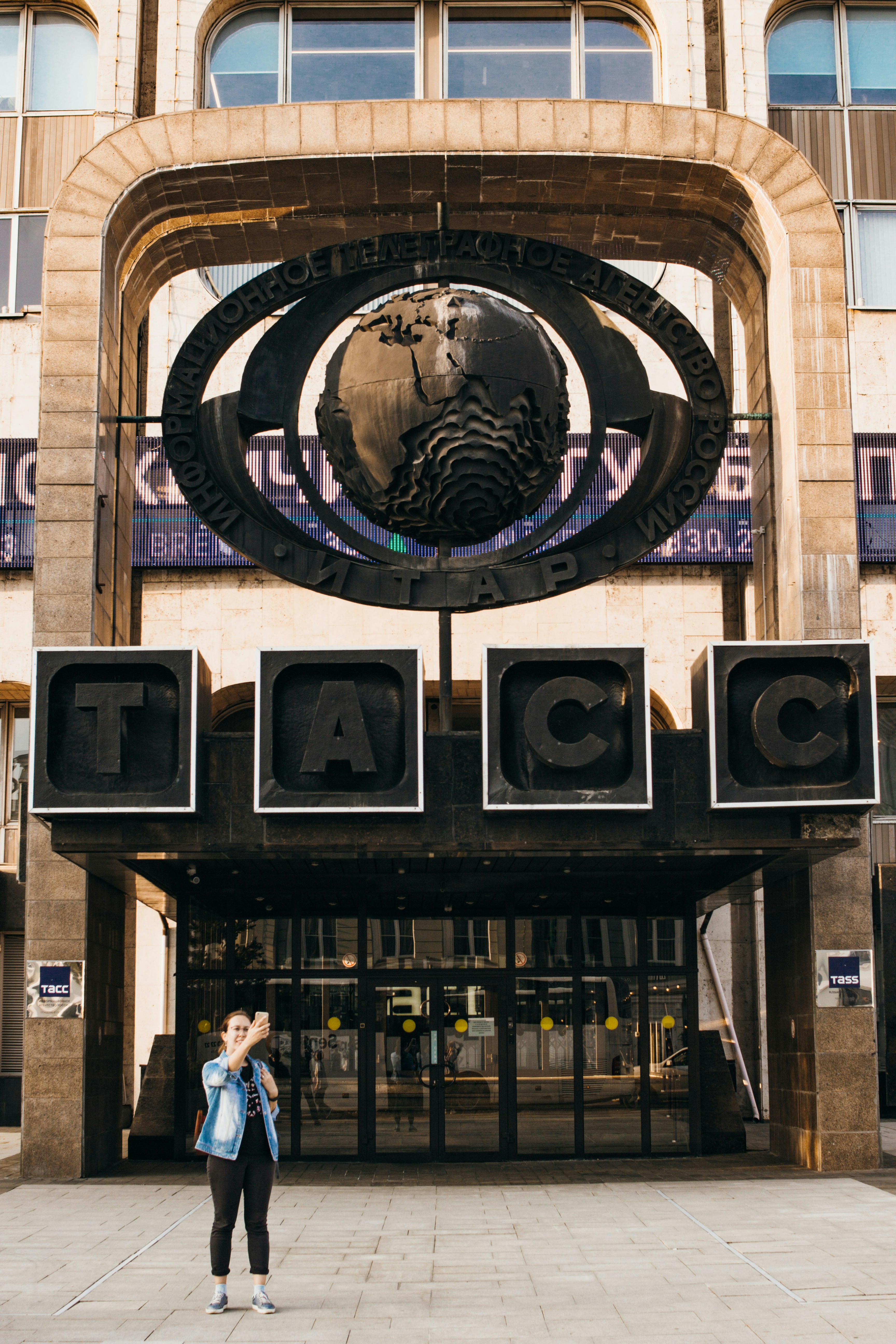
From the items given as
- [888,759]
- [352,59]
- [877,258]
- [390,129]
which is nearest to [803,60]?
[877,258]

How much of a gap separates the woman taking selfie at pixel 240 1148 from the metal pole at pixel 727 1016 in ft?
50.5

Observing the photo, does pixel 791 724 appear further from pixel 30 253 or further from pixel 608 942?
pixel 30 253

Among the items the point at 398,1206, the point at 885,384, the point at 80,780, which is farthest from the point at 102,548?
the point at 885,384

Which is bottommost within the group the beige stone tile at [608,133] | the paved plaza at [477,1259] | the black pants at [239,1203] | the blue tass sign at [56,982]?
the paved plaza at [477,1259]

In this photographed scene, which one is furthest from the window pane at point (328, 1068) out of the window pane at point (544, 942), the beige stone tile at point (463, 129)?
the beige stone tile at point (463, 129)

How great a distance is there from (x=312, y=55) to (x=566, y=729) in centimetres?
1754

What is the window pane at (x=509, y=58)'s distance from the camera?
26.7 metres

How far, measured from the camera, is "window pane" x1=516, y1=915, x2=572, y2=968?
61.3 feet

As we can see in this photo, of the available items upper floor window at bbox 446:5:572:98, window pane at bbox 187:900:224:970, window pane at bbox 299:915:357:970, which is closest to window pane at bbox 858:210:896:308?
upper floor window at bbox 446:5:572:98

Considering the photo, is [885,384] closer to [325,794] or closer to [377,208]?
[377,208]

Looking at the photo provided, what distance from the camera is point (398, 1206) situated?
555 inches

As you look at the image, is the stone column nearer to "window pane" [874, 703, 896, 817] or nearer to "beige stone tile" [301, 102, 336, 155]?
"window pane" [874, 703, 896, 817]

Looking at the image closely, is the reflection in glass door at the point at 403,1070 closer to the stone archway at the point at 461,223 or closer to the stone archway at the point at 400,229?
the stone archway at the point at 400,229

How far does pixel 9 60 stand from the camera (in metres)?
27.0
